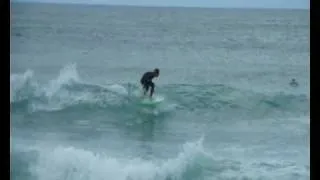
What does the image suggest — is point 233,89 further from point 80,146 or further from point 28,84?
point 28,84

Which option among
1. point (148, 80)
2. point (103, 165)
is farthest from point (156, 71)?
point (103, 165)

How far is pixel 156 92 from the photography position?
5.89ft

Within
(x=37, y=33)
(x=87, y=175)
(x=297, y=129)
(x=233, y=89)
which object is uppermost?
(x=37, y=33)

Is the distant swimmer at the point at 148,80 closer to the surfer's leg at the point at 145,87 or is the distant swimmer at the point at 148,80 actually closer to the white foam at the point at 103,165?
the surfer's leg at the point at 145,87

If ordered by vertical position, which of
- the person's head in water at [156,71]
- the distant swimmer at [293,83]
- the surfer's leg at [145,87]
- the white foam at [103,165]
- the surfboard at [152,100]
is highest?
the person's head in water at [156,71]

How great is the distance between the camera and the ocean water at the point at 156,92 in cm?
174

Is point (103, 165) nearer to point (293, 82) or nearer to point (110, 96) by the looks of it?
point (110, 96)

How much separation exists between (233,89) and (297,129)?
225 mm

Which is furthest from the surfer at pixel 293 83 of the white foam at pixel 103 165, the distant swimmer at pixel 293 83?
the white foam at pixel 103 165

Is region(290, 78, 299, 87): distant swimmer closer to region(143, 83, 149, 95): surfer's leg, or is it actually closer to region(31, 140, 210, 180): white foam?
region(31, 140, 210, 180): white foam

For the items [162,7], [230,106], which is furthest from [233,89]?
[162,7]

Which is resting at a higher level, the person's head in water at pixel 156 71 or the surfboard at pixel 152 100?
the person's head in water at pixel 156 71

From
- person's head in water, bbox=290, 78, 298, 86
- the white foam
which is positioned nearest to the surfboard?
the white foam
